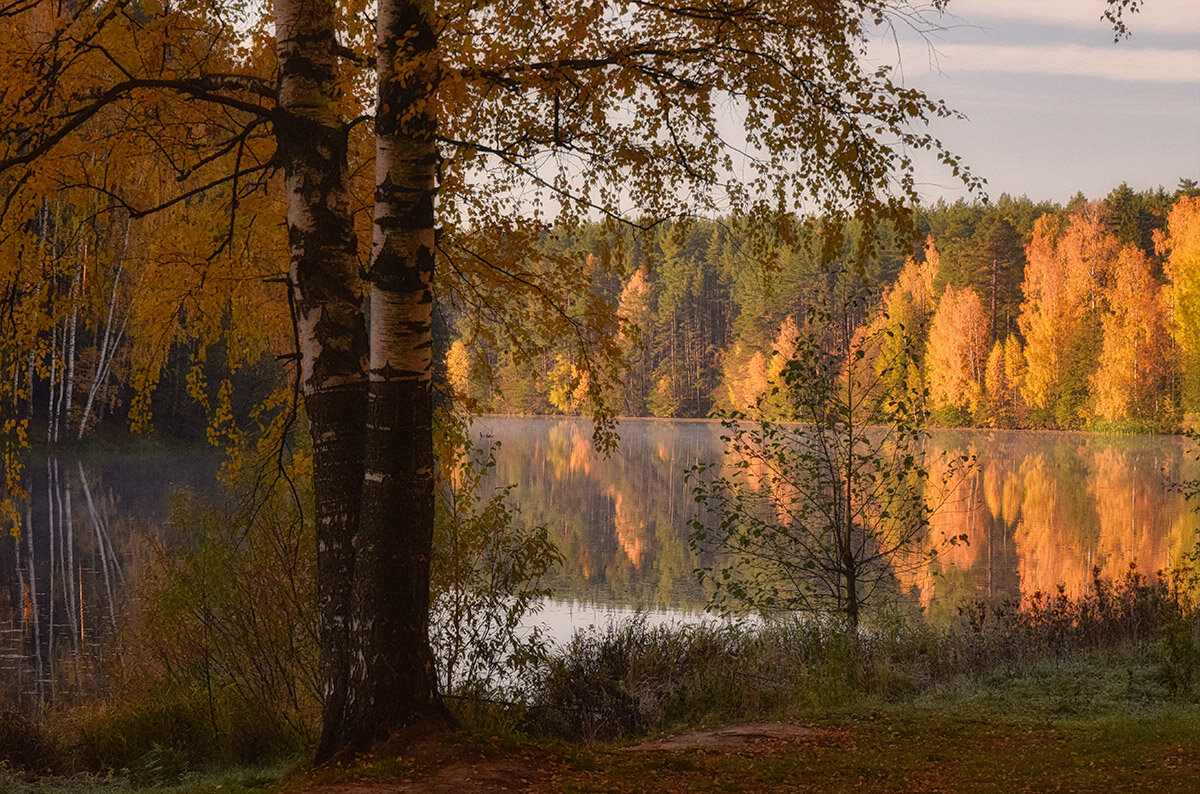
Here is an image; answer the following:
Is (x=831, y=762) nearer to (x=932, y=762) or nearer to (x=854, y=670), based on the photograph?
(x=932, y=762)

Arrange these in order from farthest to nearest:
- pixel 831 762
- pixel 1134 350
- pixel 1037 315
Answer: pixel 1037 315 → pixel 1134 350 → pixel 831 762

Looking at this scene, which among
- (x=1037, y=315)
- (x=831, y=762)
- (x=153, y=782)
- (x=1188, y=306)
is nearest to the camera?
(x=831, y=762)

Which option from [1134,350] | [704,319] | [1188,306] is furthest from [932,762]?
[704,319]

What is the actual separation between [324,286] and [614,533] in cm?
1840

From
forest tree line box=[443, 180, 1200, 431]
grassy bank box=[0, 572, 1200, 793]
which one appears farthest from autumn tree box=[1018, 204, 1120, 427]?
grassy bank box=[0, 572, 1200, 793]

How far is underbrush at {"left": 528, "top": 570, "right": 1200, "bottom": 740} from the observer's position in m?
8.02

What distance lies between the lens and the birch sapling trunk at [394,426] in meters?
5.29

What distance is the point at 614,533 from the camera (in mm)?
23641

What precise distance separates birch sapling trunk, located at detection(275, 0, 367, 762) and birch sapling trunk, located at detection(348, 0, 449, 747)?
33 cm

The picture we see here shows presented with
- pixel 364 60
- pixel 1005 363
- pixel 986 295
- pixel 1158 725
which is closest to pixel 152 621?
pixel 364 60

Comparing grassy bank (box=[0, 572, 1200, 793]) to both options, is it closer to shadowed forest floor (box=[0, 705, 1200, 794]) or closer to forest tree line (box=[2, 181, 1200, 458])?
shadowed forest floor (box=[0, 705, 1200, 794])

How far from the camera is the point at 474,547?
25.3 feet

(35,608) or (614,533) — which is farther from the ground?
(35,608)

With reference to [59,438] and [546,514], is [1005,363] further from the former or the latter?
[59,438]
